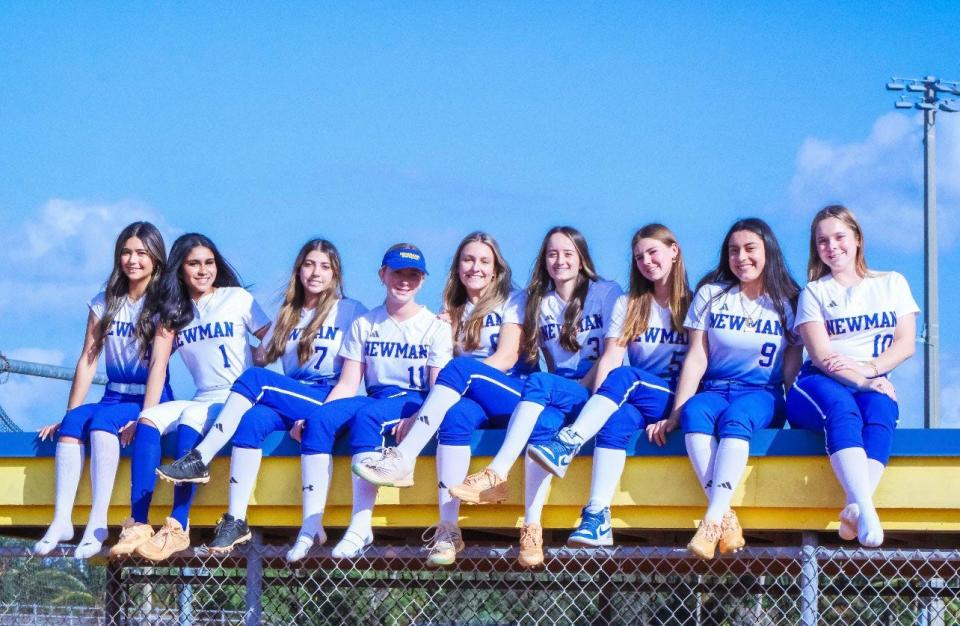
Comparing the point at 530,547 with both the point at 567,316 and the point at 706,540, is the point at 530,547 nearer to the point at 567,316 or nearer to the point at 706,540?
the point at 706,540

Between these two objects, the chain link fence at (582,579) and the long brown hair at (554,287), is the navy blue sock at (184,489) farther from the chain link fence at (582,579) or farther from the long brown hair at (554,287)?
the long brown hair at (554,287)

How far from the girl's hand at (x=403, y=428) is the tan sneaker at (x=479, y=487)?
48 centimetres

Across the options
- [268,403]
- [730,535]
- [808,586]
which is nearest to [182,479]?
[268,403]

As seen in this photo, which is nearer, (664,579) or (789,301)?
(789,301)

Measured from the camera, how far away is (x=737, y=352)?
20.1ft

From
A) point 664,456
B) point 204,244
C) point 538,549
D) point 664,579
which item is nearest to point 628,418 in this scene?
point 664,456

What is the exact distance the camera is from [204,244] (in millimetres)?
7207

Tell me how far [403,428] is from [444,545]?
66 cm

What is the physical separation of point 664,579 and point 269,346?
379 cm

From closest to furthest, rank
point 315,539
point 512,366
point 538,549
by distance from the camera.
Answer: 1. point 538,549
2. point 315,539
3. point 512,366

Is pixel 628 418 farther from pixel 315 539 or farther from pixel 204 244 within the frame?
pixel 204 244

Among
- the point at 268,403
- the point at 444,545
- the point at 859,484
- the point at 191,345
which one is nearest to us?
the point at 859,484

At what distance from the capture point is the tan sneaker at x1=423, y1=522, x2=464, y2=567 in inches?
228

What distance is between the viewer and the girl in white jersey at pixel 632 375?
572cm
